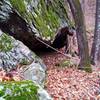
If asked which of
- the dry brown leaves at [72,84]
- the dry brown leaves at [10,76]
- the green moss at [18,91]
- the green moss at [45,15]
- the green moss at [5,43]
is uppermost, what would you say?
the green moss at [45,15]

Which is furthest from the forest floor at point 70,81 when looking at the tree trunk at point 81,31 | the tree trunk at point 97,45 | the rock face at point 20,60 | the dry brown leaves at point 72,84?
the tree trunk at point 97,45

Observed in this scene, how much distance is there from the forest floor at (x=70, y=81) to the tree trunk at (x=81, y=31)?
0.32 metres

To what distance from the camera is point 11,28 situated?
8.20m

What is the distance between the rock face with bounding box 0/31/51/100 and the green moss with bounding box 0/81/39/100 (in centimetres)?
204

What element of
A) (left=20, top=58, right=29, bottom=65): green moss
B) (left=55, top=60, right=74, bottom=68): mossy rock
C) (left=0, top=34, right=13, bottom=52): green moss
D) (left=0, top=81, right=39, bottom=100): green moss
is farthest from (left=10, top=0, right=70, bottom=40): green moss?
(left=0, top=81, right=39, bottom=100): green moss

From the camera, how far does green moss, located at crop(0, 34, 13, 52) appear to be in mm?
6766

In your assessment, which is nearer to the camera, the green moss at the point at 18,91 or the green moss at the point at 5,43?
the green moss at the point at 18,91

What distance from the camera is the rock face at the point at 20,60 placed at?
→ 633 centimetres

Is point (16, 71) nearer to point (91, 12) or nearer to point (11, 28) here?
point (11, 28)

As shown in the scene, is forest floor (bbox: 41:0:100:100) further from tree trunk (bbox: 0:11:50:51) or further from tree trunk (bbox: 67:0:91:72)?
tree trunk (bbox: 0:11:50:51)

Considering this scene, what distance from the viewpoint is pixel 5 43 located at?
6.87 m

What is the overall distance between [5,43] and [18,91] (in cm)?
309

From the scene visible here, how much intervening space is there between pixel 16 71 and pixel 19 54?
29.7 inches

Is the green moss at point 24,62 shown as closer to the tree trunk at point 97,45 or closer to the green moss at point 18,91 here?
the green moss at point 18,91
